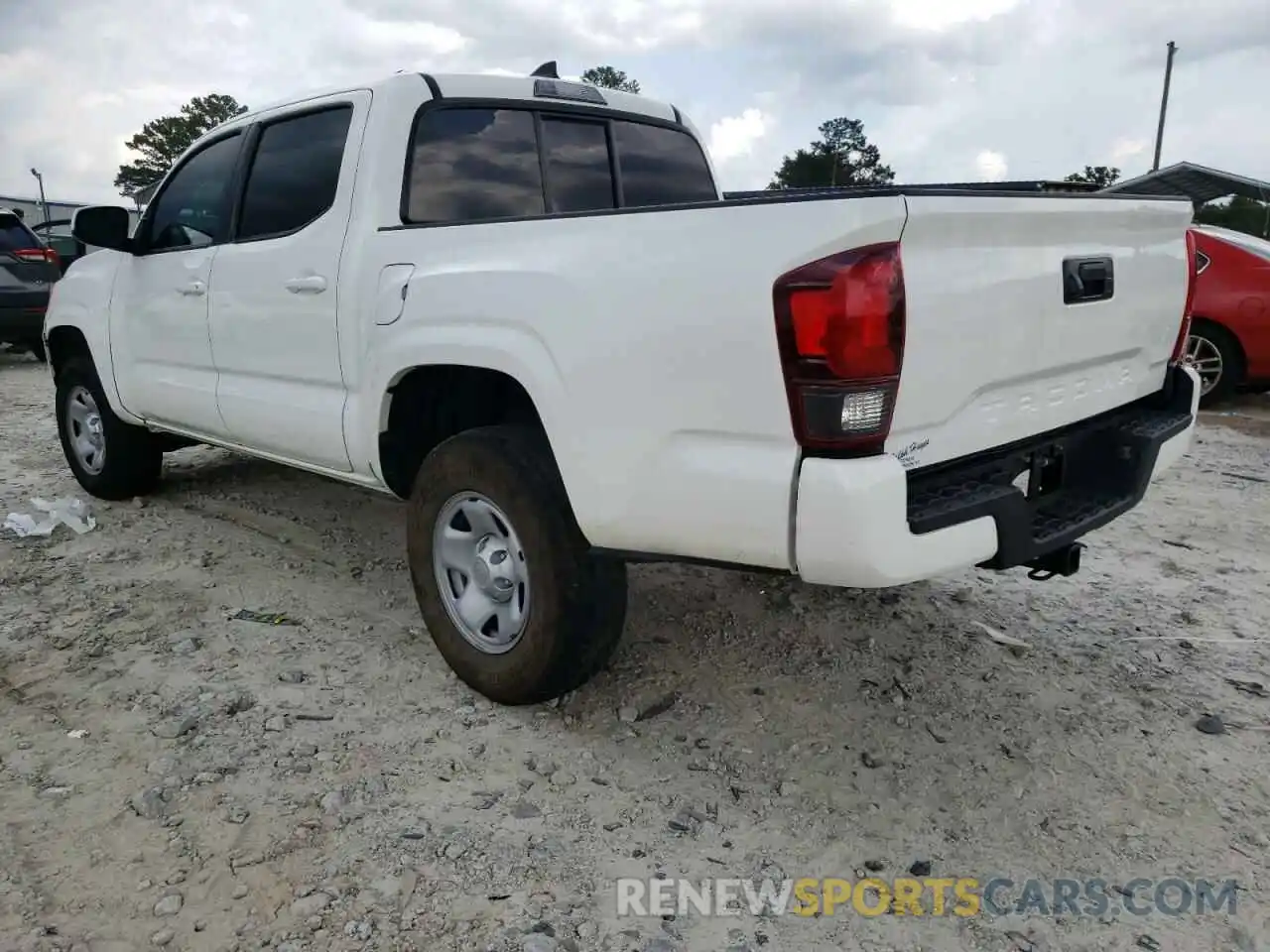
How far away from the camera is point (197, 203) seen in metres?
4.22

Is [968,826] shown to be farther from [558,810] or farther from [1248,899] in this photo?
[558,810]

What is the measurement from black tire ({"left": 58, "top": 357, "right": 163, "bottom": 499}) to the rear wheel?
761 centimetres

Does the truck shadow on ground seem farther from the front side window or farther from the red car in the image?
the red car

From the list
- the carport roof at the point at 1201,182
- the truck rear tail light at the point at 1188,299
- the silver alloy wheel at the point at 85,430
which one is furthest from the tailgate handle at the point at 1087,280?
the carport roof at the point at 1201,182

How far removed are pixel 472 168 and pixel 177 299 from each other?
1693 millimetres

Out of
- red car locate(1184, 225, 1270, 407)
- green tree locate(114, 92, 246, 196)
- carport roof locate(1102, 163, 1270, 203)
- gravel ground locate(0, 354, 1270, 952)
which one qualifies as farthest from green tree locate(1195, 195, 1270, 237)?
green tree locate(114, 92, 246, 196)

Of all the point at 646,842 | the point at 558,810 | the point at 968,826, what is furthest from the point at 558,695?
the point at 968,826

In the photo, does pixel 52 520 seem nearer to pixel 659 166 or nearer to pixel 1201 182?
pixel 659 166

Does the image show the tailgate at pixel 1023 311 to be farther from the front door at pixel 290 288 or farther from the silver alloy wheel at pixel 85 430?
the silver alloy wheel at pixel 85 430

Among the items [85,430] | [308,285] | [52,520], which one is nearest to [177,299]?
[308,285]

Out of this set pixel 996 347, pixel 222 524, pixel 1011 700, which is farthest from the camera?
pixel 222 524

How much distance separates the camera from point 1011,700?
9.93 ft

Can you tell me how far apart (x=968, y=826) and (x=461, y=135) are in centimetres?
Result: 277

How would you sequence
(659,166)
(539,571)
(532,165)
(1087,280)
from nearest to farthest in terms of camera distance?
(1087,280), (539,571), (532,165), (659,166)
